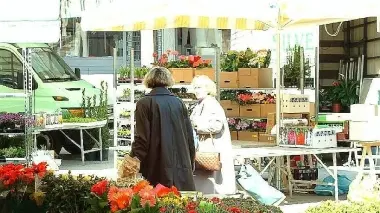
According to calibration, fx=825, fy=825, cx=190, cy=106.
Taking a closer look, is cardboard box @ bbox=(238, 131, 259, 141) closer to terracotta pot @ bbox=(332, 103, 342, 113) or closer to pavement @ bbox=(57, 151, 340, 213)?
pavement @ bbox=(57, 151, 340, 213)

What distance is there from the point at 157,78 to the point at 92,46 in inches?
564

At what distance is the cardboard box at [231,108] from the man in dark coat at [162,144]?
16.1 feet

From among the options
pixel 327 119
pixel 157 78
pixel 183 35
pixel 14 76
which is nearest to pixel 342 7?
pixel 157 78

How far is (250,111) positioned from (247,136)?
37cm

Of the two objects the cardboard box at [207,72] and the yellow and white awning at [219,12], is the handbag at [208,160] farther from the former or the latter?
the cardboard box at [207,72]

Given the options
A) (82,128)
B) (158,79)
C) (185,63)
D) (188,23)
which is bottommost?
(82,128)

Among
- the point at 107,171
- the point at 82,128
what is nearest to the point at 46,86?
the point at 82,128

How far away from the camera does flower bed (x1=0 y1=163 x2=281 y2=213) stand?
4.89 metres

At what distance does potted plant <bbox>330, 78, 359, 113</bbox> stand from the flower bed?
10.4 metres

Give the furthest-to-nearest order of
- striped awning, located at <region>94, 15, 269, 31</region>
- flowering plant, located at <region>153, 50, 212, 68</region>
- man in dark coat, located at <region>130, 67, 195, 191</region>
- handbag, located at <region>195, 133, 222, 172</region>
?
flowering plant, located at <region>153, 50, 212, 68</region> → striped awning, located at <region>94, 15, 269, 31</region> → handbag, located at <region>195, 133, 222, 172</region> → man in dark coat, located at <region>130, 67, 195, 191</region>

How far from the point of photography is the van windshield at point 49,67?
15.4 meters

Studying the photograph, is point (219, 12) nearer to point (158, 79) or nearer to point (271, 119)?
point (158, 79)

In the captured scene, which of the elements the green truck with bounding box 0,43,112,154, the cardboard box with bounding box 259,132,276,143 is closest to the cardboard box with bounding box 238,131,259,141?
the cardboard box with bounding box 259,132,276,143

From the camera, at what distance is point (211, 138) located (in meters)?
8.62
